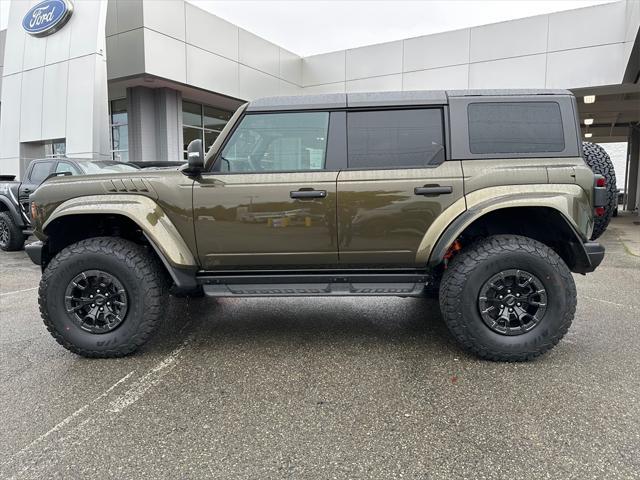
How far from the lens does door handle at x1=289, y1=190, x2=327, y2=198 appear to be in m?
3.30

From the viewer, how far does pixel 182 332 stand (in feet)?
13.5

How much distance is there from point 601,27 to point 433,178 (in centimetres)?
1239

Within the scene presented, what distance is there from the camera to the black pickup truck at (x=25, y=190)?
26.8 feet

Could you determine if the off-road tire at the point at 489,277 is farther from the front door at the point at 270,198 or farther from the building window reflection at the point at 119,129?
the building window reflection at the point at 119,129

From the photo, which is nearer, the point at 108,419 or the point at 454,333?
the point at 108,419

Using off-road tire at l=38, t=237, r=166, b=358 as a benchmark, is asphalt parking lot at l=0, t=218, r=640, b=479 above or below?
below

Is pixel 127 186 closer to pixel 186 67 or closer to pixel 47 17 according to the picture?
pixel 186 67

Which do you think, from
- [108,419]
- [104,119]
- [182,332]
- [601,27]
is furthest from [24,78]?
[601,27]

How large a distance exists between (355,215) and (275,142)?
83 cm

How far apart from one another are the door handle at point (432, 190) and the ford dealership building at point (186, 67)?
9.43m

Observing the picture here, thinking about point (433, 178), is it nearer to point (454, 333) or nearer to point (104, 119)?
point (454, 333)

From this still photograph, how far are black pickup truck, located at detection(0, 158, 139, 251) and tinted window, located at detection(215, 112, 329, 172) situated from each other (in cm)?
551

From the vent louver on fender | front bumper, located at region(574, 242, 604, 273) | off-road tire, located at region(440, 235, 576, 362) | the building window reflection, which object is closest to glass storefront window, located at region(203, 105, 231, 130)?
the building window reflection

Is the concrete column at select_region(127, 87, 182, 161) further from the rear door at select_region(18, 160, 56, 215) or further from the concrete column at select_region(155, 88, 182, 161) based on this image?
the rear door at select_region(18, 160, 56, 215)
